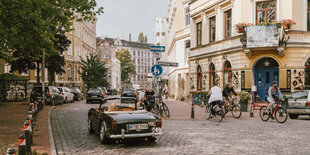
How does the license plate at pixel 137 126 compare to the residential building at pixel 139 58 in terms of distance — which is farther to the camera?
the residential building at pixel 139 58

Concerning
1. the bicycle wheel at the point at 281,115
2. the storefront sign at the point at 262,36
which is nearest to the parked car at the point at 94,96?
the storefront sign at the point at 262,36

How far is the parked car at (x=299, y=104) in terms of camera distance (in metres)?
15.0

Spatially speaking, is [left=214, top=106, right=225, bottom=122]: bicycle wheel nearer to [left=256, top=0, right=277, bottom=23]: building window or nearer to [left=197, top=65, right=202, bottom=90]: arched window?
[left=256, top=0, right=277, bottom=23]: building window

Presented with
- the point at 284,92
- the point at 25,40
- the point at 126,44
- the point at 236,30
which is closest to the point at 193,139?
the point at 25,40

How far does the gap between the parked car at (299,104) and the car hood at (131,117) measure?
31.8 ft

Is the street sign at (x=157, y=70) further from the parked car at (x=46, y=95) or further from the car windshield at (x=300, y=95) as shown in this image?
the parked car at (x=46, y=95)

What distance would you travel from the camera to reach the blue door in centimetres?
2119

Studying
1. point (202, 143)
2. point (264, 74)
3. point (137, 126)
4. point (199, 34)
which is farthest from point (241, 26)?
point (137, 126)

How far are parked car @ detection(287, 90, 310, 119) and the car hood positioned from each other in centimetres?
969

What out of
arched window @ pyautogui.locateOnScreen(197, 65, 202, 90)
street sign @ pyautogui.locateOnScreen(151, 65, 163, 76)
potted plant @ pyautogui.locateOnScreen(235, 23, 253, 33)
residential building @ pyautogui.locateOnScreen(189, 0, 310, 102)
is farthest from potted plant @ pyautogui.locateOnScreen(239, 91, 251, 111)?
arched window @ pyautogui.locateOnScreen(197, 65, 202, 90)

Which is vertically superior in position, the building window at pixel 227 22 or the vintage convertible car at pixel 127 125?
the building window at pixel 227 22

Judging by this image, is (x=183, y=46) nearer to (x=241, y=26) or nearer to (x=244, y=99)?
(x=241, y=26)

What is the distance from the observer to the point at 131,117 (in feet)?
26.8

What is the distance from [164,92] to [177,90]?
2.22 meters
